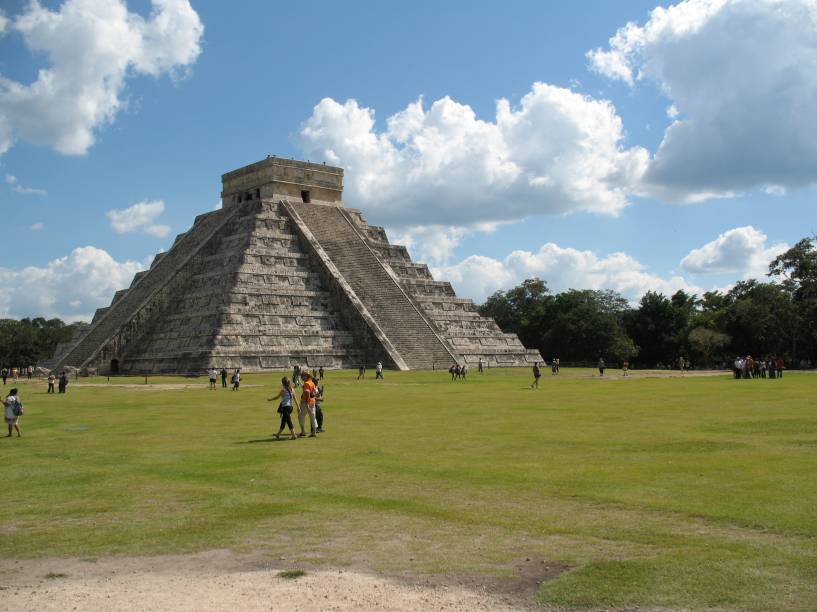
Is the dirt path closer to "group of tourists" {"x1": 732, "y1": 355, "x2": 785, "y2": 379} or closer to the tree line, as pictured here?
"group of tourists" {"x1": 732, "y1": 355, "x2": 785, "y2": 379}

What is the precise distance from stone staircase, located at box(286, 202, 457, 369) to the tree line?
85.3ft

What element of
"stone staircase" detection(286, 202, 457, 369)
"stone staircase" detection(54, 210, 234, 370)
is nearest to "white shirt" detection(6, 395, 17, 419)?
"stone staircase" detection(286, 202, 457, 369)

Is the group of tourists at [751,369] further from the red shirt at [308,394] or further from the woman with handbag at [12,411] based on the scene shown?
the woman with handbag at [12,411]

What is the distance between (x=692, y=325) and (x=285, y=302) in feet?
134

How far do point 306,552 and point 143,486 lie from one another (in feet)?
13.5

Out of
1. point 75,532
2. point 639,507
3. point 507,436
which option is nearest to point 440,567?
point 639,507

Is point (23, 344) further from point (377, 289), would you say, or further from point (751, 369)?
point (751, 369)

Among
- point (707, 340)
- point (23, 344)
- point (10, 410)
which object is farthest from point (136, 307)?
point (23, 344)

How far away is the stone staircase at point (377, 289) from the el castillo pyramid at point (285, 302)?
82mm

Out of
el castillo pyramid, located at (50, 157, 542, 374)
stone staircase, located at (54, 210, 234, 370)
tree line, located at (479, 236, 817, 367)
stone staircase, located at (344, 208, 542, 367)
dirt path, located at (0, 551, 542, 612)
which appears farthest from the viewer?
tree line, located at (479, 236, 817, 367)

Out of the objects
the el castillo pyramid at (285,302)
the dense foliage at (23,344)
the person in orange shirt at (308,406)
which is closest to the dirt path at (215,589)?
the person in orange shirt at (308,406)

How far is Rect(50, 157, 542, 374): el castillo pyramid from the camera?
41.1 m

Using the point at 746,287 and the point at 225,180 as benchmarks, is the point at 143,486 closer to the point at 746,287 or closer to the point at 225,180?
the point at 225,180

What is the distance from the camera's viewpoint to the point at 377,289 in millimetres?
46562
